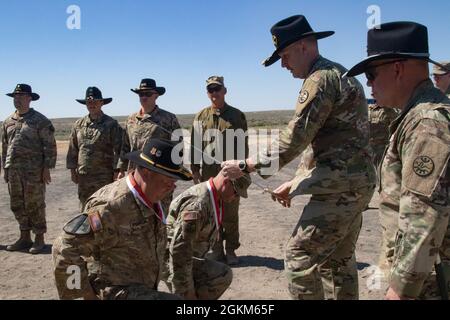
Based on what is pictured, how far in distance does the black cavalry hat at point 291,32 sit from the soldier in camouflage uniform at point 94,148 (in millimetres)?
4246

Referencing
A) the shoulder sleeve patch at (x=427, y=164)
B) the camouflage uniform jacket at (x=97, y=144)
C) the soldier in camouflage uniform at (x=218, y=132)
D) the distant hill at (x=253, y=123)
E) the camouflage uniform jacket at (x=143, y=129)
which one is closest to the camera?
the shoulder sleeve patch at (x=427, y=164)

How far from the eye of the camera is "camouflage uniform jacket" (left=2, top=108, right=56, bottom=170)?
7285 mm

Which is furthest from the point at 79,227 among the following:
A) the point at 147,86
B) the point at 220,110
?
the point at 147,86

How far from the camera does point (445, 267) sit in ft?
7.53

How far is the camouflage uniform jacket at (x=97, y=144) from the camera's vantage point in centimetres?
737

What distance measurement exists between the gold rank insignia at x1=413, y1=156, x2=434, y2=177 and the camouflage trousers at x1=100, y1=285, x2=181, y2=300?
191 cm

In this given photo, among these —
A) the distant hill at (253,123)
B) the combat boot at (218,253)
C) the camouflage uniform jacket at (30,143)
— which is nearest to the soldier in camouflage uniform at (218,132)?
the combat boot at (218,253)

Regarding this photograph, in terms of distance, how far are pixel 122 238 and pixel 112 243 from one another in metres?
0.07

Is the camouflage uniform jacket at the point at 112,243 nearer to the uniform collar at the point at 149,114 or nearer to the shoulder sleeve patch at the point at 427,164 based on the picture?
the shoulder sleeve patch at the point at 427,164

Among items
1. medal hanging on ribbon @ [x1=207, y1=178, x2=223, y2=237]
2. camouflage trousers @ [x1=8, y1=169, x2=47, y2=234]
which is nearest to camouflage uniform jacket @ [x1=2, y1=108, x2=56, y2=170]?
camouflage trousers @ [x1=8, y1=169, x2=47, y2=234]

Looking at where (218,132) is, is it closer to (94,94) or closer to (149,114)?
(149,114)
